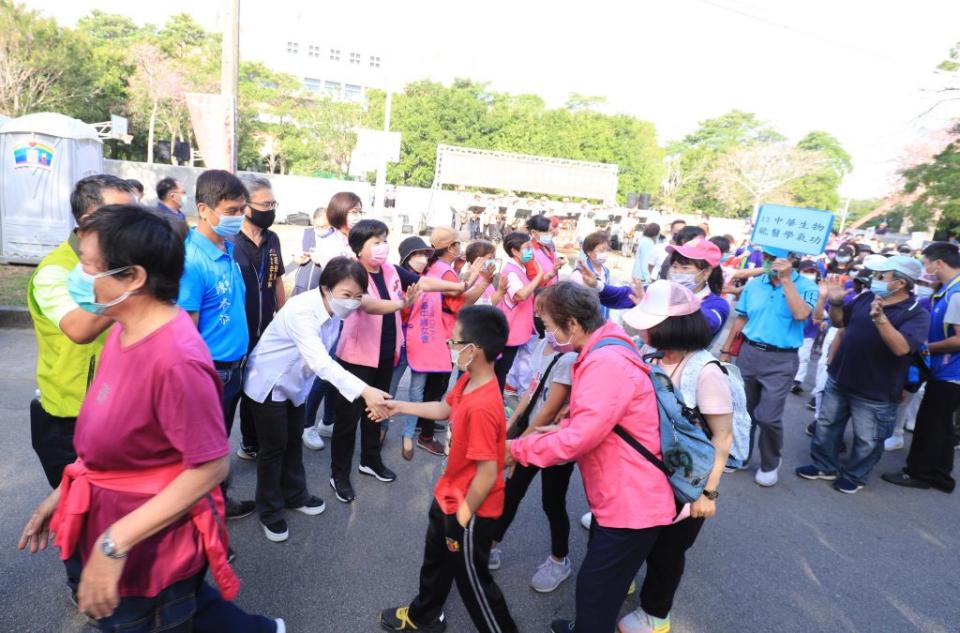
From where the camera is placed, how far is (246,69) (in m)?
33.6

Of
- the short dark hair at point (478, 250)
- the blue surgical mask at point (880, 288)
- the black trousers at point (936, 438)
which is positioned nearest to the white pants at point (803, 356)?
the black trousers at point (936, 438)

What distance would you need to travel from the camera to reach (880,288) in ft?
14.1

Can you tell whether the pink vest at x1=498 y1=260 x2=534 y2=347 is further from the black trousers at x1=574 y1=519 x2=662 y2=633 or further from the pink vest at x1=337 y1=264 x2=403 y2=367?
the black trousers at x1=574 y1=519 x2=662 y2=633

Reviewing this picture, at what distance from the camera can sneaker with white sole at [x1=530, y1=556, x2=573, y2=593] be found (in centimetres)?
303

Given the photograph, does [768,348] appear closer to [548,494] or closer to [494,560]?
[548,494]

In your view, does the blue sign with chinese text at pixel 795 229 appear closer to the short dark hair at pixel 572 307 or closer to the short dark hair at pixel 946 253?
the short dark hair at pixel 946 253

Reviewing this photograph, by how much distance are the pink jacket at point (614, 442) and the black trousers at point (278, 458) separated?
1.59 metres

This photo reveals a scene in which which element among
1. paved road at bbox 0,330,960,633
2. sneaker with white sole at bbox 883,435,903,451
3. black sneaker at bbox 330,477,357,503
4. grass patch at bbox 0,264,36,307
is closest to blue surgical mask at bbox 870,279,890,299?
paved road at bbox 0,330,960,633

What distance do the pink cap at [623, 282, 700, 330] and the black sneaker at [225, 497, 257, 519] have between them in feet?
8.63

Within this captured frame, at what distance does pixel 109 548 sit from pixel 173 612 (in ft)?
1.16

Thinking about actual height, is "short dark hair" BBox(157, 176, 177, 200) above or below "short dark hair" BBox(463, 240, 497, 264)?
above

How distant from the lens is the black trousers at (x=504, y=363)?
15.9 feet

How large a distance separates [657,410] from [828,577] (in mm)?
2380

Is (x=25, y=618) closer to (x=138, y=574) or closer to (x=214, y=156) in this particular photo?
(x=138, y=574)
